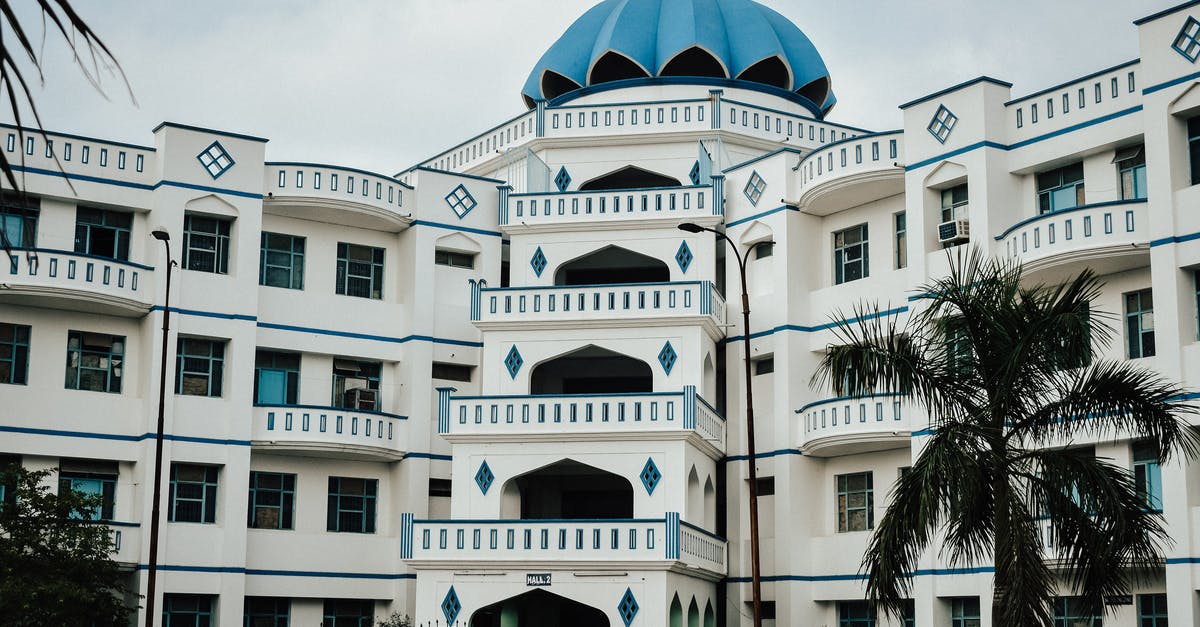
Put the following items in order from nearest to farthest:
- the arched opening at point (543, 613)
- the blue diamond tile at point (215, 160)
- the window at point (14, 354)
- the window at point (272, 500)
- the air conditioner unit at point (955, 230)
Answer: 1. the air conditioner unit at point (955, 230)
2. the window at point (14, 354)
3. the blue diamond tile at point (215, 160)
4. the window at point (272, 500)
5. the arched opening at point (543, 613)

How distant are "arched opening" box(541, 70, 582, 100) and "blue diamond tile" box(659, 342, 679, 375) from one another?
38.2 feet

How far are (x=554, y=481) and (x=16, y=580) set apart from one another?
1558 cm

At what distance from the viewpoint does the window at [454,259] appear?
137ft

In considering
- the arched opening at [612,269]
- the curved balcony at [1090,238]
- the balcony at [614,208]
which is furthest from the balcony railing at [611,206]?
the curved balcony at [1090,238]

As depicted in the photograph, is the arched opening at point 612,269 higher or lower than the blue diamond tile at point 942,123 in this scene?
lower

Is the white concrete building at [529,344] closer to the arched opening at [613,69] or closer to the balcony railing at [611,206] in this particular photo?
the balcony railing at [611,206]

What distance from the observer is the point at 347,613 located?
39.1m

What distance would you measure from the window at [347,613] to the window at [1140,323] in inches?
825

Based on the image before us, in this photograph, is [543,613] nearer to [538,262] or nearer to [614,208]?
[538,262]

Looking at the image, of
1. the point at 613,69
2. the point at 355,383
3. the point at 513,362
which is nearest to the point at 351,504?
the point at 355,383

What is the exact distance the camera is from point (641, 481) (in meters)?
37.3

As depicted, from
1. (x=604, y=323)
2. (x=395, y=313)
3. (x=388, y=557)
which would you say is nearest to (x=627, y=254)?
(x=604, y=323)

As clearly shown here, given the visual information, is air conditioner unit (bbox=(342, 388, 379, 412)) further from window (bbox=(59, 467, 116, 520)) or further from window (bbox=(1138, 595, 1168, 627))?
window (bbox=(1138, 595, 1168, 627))

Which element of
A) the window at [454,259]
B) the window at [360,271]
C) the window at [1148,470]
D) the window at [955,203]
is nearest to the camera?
the window at [1148,470]
